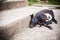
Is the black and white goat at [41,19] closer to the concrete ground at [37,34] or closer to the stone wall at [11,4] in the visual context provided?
the concrete ground at [37,34]

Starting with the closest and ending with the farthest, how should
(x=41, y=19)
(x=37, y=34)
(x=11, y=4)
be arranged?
(x=37, y=34) → (x=41, y=19) → (x=11, y=4)

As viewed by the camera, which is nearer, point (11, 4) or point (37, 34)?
point (37, 34)

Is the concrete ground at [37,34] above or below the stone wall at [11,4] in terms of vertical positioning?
below

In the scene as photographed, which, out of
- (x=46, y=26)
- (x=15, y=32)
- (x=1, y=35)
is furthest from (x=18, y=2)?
(x=1, y=35)

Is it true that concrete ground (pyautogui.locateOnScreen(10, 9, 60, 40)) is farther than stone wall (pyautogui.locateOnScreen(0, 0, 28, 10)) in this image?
No

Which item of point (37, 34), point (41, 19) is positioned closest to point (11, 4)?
point (41, 19)

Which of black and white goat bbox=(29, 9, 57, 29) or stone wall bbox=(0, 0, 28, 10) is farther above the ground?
stone wall bbox=(0, 0, 28, 10)

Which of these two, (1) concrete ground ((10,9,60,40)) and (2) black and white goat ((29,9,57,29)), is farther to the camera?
(2) black and white goat ((29,9,57,29))

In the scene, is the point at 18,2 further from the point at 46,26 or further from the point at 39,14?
the point at 46,26

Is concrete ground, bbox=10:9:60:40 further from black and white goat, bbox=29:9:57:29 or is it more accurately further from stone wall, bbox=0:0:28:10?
stone wall, bbox=0:0:28:10

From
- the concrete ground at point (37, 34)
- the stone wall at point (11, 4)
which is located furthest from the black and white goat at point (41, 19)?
the stone wall at point (11, 4)

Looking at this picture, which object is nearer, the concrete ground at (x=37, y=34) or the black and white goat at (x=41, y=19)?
the concrete ground at (x=37, y=34)

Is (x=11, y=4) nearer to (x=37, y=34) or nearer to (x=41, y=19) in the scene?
(x=41, y=19)

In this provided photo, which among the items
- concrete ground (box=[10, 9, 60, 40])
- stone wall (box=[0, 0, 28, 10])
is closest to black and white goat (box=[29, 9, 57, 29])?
concrete ground (box=[10, 9, 60, 40])
